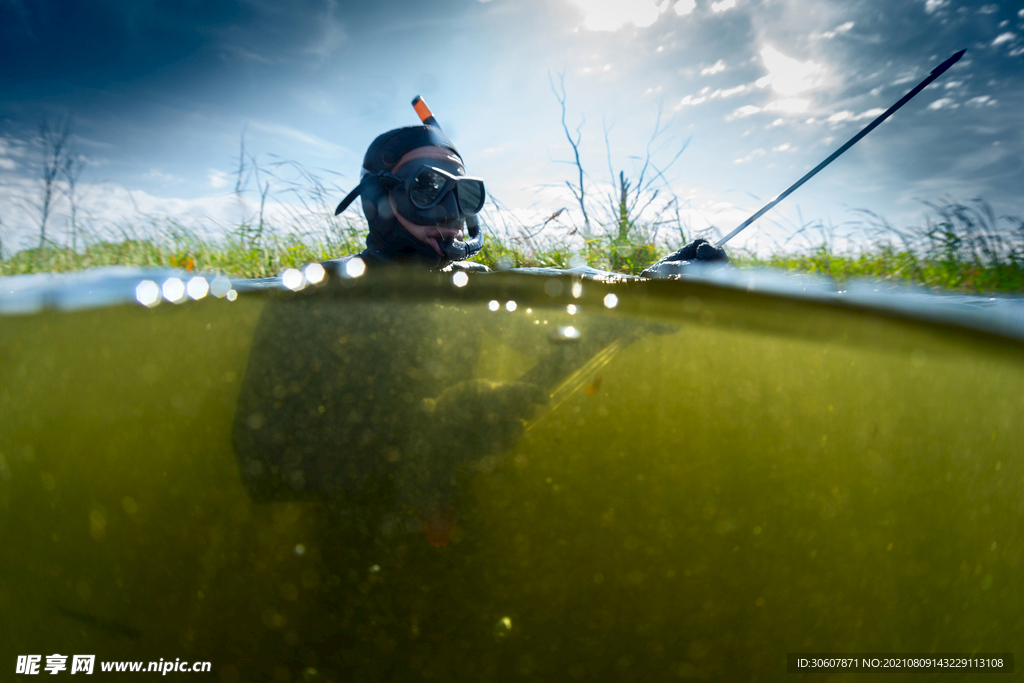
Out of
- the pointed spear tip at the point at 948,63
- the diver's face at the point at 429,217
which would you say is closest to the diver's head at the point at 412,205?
the diver's face at the point at 429,217

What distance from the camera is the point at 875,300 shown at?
3.41m

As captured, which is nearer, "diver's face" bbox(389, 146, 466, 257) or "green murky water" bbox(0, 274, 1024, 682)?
"green murky water" bbox(0, 274, 1024, 682)

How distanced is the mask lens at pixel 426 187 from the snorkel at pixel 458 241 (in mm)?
318

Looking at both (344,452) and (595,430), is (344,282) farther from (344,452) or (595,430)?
(595,430)

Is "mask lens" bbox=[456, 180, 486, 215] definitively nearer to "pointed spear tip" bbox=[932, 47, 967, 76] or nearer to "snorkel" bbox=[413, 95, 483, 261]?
"snorkel" bbox=[413, 95, 483, 261]

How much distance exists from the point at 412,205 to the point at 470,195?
0.52 metres

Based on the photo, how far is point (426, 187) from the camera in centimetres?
336

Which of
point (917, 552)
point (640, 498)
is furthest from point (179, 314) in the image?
point (917, 552)

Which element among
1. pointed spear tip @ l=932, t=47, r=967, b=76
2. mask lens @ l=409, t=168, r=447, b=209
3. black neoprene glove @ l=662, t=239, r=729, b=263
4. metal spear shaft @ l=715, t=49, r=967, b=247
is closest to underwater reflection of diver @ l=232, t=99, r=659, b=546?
mask lens @ l=409, t=168, r=447, b=209

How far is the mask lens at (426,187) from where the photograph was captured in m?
3.31

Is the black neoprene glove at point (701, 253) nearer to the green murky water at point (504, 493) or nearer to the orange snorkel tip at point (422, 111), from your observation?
the green murky water at point (504, 493)

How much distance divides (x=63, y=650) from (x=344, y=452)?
248cm

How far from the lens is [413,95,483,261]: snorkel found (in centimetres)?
332

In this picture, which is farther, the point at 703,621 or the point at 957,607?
the point at 957,607
